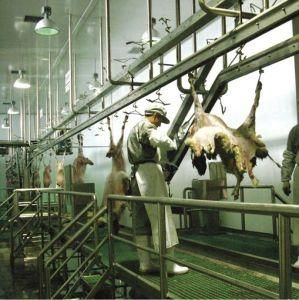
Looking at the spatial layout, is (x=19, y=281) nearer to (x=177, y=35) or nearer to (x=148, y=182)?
(x=148, y=182)

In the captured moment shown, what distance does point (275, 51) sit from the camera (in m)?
3.33

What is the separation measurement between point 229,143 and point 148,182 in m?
1.24

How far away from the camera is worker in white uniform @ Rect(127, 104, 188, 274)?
159 inches

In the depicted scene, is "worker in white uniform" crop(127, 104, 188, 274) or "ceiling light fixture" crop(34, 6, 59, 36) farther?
"ceiling light fixture" crop(34, 6, 59, 36)

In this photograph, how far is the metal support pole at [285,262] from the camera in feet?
6.20

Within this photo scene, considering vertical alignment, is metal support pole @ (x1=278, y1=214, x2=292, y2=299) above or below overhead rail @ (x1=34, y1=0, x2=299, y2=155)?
below

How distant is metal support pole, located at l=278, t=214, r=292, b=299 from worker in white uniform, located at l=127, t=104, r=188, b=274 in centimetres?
212

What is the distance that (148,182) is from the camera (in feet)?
13.8

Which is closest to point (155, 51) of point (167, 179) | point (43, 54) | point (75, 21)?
point (167, 179)

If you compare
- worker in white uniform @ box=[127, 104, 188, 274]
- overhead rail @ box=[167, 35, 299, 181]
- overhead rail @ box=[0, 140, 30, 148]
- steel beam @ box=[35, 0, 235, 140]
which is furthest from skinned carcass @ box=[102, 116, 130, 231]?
overhead rail @ box=[0, 140, 30, 148]

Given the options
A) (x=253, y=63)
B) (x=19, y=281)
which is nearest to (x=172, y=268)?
(x=253, y=63)

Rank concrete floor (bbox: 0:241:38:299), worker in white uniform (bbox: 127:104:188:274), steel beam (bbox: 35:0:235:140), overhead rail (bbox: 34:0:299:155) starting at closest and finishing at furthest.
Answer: overhead rail (bbox: 34:0:299:155) → steel beam (bbox: 35:0:235:140) → worker in white uniform (bbox: 127:104:188:274) → concrete floor (bbox: 0:241:38:299)

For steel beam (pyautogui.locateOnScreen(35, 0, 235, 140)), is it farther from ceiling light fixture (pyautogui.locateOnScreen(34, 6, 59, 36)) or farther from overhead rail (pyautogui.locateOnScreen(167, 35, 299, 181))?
ceiling light fixture (pyautogui.locateOnScreen(34, 6, 59, 36))

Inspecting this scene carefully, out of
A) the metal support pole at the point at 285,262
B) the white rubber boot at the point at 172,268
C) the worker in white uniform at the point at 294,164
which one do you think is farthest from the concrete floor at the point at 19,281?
the metal support pole at the point at 285,262
